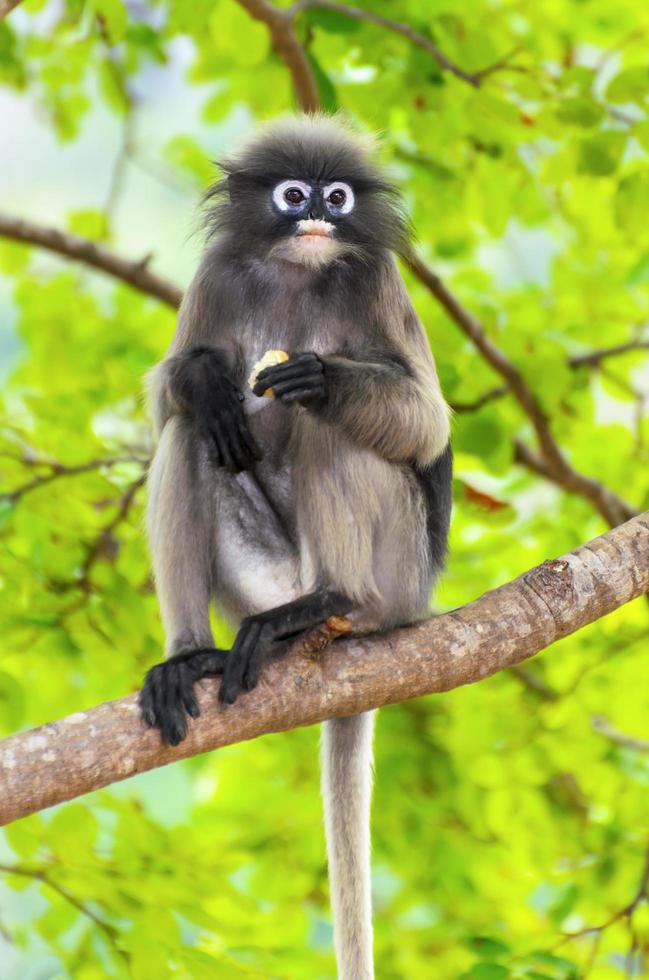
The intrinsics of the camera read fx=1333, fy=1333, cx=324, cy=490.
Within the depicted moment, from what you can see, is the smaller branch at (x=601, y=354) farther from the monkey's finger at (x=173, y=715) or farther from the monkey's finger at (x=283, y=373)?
the monkey's finger at (x=173, y=715)

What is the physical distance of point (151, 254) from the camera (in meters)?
4.72

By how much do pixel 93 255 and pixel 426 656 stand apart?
2.54 meters

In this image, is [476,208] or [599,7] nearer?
[599,7]

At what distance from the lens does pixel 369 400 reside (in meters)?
3.26

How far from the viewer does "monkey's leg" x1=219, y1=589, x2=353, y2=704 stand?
9.50 feet

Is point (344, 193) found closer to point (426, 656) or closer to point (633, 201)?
point (633, 201)

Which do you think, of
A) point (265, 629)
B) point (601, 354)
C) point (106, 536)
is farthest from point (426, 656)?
point (601, 354)

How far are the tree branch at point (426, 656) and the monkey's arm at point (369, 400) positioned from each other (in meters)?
0.50

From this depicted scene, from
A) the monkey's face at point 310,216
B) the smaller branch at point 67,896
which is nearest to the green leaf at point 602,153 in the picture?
the monkey's face at point 310,216

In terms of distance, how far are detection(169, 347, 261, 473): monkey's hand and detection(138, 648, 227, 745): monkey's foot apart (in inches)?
19.9

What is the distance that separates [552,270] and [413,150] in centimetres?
71

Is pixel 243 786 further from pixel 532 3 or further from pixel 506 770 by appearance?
pixel 532 3

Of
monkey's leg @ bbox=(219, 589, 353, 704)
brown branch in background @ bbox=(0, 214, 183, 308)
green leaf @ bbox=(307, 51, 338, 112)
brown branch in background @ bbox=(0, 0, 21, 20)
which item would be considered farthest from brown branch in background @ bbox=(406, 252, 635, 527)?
brown branch in background @ bbox=(0, 0, 21, 20)

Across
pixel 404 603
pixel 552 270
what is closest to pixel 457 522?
Answer: pixel 552 270
